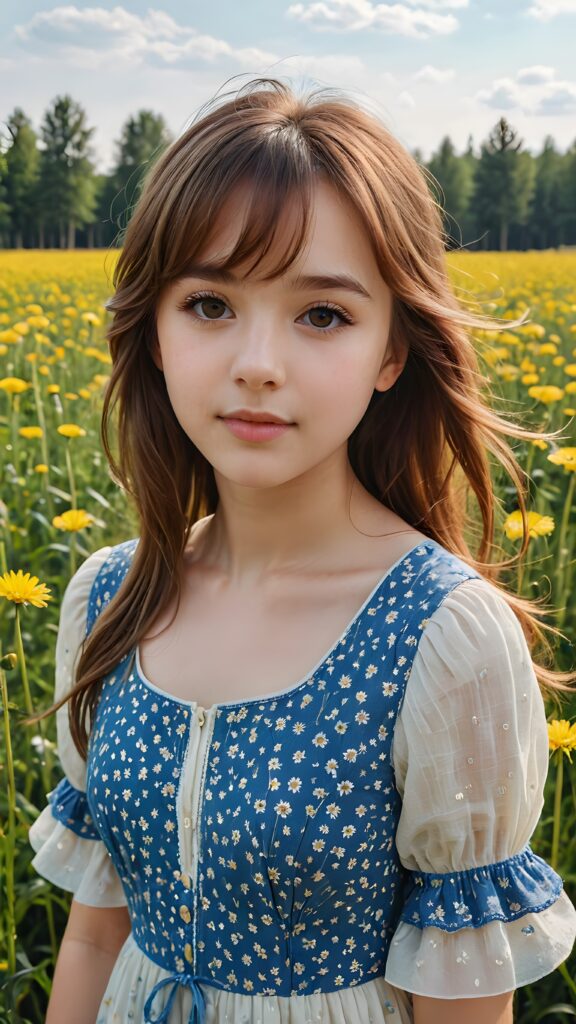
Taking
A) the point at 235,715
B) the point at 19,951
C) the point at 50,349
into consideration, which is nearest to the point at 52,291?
the point at 50,349

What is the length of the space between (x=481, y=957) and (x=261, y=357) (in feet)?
2.06

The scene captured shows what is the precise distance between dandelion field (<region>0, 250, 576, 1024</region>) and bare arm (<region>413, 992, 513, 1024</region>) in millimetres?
357

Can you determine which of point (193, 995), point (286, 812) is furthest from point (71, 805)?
point (286, 812)

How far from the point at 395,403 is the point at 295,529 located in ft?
0.70

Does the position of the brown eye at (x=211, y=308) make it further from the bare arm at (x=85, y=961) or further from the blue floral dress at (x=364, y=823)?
the bare arm at (x=85, y=961)

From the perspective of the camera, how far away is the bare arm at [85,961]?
4.42ft

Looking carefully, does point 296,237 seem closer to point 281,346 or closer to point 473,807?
point 281,346

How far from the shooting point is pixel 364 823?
1080mm

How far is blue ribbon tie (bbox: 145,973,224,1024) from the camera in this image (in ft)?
3.78

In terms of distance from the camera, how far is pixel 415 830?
1077 millimetres

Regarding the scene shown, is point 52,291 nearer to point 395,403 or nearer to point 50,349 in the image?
point 50,349

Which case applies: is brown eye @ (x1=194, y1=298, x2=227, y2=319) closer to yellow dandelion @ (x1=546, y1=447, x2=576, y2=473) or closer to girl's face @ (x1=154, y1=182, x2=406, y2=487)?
girl's face @ (x1=154, y1=182, x2=406, y2=487)

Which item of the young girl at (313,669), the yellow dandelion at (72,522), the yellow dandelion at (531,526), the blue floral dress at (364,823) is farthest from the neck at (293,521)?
the yellow dandelion at (72,522)

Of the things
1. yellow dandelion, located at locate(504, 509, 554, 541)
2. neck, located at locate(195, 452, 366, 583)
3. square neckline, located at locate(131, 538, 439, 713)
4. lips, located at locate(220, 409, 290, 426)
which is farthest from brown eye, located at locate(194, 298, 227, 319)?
yellow dandelion, located at locate(504, 509, 554, 541)
